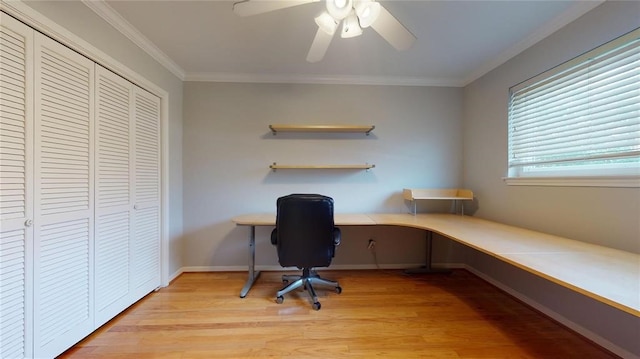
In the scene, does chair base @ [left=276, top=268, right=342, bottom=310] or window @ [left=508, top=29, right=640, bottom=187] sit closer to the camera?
window @ [left=508, top=29, right=640, bottom=187]

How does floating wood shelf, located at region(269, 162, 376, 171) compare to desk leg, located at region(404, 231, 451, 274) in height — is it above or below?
above

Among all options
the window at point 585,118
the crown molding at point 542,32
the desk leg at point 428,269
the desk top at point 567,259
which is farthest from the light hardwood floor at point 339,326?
the crown molding at point 542,32

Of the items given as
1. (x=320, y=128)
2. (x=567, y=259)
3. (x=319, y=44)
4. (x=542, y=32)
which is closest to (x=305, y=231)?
(x=320, y=128)

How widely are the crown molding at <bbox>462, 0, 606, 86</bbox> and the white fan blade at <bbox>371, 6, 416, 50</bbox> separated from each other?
1313mm

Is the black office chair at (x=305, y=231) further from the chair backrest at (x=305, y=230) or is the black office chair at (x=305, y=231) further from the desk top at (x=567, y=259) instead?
the desk top at (x=567, y=259)

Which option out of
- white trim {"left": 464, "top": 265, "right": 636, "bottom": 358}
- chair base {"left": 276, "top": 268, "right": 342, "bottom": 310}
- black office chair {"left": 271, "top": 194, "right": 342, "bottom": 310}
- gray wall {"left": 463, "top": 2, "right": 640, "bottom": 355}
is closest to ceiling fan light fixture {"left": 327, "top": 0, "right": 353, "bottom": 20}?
black office chair {"left": 271, "top": 194, "right": 342, "bottom": 310}

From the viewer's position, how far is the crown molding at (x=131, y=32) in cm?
164

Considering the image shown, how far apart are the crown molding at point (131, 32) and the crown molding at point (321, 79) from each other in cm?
31

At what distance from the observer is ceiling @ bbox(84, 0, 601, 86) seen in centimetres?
169

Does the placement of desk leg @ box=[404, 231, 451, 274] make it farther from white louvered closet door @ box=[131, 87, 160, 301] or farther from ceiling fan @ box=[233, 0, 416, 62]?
white louvered closet door @ box=[131, 87, 160, 301]

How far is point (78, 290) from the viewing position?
155 centimetres

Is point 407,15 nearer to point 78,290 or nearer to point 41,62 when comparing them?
point 41,62

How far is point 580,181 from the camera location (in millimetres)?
1676

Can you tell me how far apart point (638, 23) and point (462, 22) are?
950 millimetres
